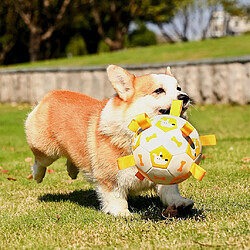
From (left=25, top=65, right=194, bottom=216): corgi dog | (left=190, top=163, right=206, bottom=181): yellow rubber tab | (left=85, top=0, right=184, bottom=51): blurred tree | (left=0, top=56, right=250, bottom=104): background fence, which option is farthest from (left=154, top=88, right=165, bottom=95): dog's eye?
(left=85, top=0, right=184, bottom=51): blurred tree

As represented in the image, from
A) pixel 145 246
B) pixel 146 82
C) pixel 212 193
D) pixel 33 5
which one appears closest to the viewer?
pixel 145 246

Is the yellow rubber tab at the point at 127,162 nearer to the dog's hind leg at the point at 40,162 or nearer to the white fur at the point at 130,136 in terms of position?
the white fur at the point at 130,136

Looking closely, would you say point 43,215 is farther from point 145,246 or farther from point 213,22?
point 213,22

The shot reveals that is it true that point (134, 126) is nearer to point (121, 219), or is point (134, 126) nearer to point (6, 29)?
point (121, 219)

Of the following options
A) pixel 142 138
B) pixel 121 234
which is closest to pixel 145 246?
pixel 121 234

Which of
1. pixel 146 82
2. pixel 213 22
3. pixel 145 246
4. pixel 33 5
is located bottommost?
pixel 213 22

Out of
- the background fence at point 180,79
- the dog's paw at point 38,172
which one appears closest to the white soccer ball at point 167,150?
the dog's paw at point 38,172

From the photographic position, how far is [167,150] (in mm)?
3066

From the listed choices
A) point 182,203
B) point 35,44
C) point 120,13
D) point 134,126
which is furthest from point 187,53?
point 120,13

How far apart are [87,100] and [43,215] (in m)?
1.23

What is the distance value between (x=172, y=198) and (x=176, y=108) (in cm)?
76

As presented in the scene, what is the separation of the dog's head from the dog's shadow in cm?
78

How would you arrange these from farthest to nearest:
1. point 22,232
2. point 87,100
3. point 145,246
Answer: point 87,100 → point 22,232 → point 145,246

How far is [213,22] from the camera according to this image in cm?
5150
